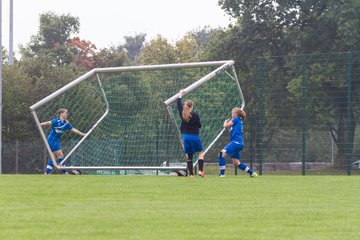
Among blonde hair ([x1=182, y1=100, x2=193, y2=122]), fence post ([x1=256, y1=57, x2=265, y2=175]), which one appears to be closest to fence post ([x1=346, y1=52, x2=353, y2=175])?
fence post ([x1=256, y1=57, x2=265, y2=175])

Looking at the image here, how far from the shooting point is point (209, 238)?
697cm

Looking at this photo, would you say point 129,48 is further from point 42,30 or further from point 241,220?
point 241,220

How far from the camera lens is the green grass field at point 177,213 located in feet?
24.3

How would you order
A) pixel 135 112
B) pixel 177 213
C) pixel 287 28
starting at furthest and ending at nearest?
pixel 287 28 < pixel 135 112 < pixel 177 213

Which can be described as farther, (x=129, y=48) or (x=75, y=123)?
(x=129, y=48)

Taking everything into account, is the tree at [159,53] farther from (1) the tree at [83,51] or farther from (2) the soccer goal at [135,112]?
(2) the soccer goal at [135,112]

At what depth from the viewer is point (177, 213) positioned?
915 cm

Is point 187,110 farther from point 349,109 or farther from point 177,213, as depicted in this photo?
point 177,213

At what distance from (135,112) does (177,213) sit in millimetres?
16449

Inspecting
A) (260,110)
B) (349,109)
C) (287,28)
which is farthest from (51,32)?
(349,109)

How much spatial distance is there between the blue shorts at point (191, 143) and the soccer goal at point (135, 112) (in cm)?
266

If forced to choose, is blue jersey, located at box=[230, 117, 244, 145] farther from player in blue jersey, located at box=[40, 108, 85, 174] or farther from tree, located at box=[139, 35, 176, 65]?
tree, located at box=[139, 35, 176, 65]

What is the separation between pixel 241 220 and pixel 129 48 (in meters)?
125

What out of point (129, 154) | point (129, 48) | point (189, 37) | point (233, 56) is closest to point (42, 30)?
point (189, 37)
